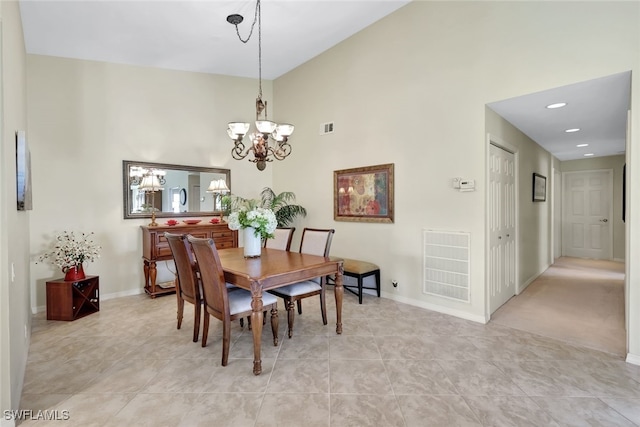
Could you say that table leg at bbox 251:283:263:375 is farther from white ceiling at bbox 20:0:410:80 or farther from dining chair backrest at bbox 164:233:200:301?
white ceiling at bbox 20:0:410:80

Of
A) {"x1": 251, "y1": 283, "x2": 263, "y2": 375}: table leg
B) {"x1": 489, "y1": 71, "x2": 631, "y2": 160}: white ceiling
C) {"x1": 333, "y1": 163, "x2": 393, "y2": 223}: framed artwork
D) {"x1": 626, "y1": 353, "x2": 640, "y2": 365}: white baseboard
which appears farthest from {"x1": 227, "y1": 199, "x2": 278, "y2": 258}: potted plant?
{"x1": 626, "y1": 353, "x2": 640, "y2": 365}: white baseboard

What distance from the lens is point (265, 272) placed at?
2.45 meters

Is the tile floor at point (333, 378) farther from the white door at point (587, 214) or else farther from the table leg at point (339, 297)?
the white door at point (587, 214)

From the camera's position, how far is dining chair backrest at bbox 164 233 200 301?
2697 millimetres

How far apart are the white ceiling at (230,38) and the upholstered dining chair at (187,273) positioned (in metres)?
2.65

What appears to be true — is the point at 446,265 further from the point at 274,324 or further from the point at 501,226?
the point at 274,324

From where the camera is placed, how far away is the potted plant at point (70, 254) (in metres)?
3.56

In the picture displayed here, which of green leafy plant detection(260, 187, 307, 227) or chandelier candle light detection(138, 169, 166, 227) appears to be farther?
green leafy plant detection(260, 187, 307, 227)

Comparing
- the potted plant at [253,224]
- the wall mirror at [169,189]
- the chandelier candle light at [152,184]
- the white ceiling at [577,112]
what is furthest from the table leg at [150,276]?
the white ceiling at [577,112]

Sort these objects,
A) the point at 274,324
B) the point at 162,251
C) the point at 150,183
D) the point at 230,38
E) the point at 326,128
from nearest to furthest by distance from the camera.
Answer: the point at 274,324 < the point at 230,38 < the point at 162,251 < the point at 150,183 < the point at 326,128

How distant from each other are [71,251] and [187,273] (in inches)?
73.4

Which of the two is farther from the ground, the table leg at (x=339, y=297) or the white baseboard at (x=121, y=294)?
the table leg at (x=339, y=297)

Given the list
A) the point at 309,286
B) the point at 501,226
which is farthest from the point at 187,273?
the point at 501,226

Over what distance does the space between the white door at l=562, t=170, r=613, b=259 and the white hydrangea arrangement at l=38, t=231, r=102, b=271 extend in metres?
9.48
